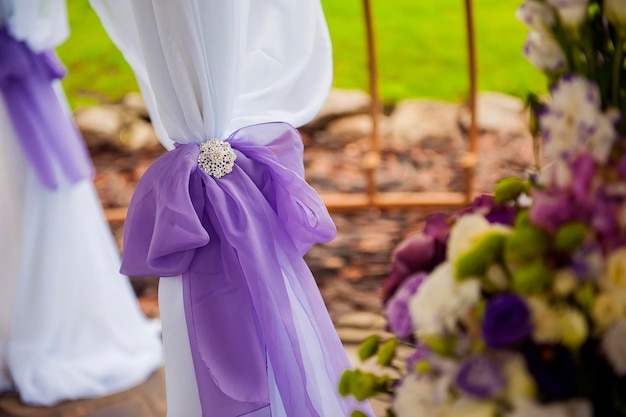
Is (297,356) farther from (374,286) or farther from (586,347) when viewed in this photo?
(374,286)

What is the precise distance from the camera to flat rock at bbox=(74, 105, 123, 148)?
527 centimetres

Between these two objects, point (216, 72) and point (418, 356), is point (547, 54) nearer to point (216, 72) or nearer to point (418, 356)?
point (418, 356)

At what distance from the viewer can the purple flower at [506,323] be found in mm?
783

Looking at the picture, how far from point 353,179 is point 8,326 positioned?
2.32 m

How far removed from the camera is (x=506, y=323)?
788 mm

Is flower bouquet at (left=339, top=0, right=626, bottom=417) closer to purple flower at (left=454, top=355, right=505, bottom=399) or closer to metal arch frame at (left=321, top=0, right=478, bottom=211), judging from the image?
purple flower at (left=454, top=355, right=505, bottom=399)

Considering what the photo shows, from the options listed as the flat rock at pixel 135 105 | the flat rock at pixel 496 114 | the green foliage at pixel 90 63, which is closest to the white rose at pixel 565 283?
the flat rock at pixel 496 114

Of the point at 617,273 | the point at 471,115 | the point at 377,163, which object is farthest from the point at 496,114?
the point at 617,273

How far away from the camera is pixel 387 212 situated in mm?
4223

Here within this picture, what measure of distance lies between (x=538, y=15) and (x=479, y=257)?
29 cm

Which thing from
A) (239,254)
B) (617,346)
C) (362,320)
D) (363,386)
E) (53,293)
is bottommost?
(362,320)

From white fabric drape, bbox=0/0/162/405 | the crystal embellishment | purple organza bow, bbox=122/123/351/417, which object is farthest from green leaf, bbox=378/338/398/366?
white fabric drape, bbox=0/0/162/405

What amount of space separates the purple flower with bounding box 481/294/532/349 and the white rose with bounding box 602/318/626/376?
0.25ft

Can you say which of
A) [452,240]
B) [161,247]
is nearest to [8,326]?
[161,247]
